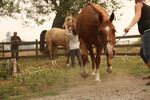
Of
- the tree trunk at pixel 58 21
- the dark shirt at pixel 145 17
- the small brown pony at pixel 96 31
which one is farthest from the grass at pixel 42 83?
the tree trunk at pixel 58 21

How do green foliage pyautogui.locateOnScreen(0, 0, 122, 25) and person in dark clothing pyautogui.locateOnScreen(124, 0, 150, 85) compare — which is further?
green foliage pyautogui.locateOnScreen(0, 0, 122, 25)

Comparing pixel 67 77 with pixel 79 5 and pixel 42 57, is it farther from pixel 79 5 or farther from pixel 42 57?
pixel 42 57

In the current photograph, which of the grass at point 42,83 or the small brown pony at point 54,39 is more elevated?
the small brown pony at point 54,39

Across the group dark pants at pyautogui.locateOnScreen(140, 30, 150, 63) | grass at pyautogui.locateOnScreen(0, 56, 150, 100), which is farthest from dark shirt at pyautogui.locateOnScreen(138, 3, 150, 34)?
grass at pyautogui.locateOnScreen(0, 56, 150, 100)

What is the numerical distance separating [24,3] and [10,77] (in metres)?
13.6

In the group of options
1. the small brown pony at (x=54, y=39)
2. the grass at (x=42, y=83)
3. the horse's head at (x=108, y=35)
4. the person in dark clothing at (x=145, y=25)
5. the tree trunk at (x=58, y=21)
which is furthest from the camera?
the tree trunk at (x=58, y=21)

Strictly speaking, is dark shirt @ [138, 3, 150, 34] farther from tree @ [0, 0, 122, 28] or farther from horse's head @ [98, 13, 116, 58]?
tree @ [0, 0, 122, 28]

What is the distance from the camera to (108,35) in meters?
9.27

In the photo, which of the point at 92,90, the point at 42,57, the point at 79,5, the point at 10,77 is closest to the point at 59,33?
the point at 79,5

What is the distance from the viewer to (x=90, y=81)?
10.8 m

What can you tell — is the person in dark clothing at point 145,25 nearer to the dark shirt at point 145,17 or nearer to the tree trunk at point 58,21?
the dark shirt at point 145,17

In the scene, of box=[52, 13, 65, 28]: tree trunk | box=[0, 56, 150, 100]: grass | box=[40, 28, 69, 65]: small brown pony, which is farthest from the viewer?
box=[52, 13, 65, 28]: tree trunk

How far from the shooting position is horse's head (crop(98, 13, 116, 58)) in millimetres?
9219

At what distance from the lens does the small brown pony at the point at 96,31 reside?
930 cm
